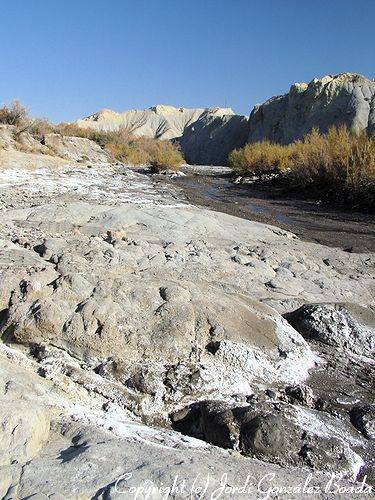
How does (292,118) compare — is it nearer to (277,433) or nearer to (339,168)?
(339,168)

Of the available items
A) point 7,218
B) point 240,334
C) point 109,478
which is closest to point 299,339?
point 240,334

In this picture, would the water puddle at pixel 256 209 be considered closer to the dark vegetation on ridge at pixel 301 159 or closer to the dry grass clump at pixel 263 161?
the dark vegetation on ridge at pixel 301 159

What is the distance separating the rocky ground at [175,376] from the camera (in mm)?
1903

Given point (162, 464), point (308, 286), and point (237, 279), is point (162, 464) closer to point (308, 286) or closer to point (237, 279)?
point (237, 279)

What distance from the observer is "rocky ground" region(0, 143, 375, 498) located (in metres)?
1.90

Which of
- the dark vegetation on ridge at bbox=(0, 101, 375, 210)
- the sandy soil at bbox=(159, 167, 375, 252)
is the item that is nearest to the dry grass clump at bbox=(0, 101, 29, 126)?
the dark vegetation on ridge at bbox=(0, 101, 375, 210)

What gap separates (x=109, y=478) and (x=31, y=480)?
0.29 metres

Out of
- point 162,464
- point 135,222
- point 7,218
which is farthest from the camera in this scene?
point 135,222

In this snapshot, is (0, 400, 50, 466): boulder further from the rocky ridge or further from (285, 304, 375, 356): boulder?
the rocky ridge

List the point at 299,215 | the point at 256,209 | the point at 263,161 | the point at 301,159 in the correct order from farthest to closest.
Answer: the point at 263,161
the point at 301,159
the point at 256,209
the point at 299,215

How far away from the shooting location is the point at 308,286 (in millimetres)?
5172

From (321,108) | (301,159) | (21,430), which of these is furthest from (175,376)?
(321,108)

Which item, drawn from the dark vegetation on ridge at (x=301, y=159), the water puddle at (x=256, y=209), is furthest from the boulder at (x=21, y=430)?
the dark vegetation on ridge at (x=301, y=159)

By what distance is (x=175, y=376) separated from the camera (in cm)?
298
